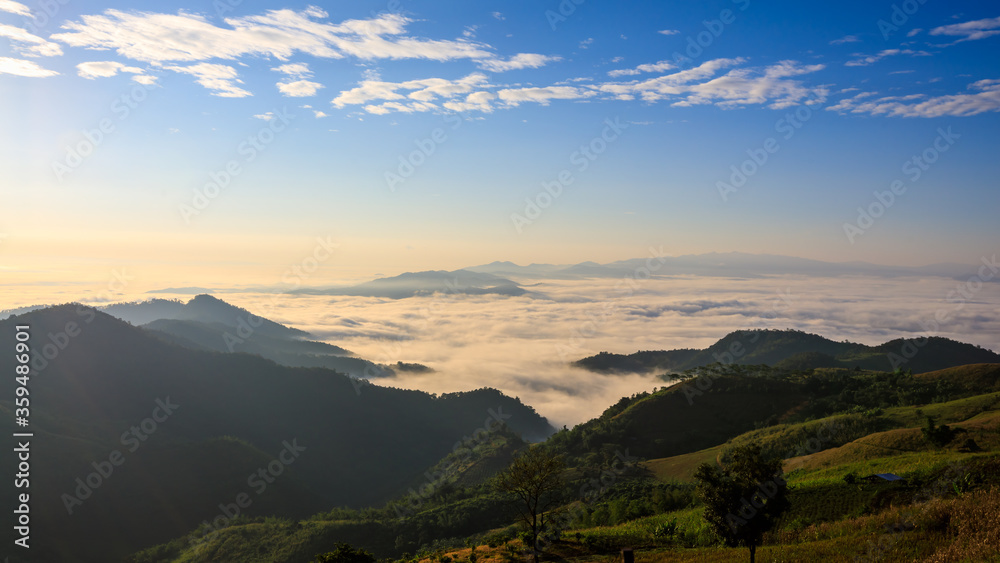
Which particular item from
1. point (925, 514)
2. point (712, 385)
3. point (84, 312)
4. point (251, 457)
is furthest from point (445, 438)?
point (925, 514)

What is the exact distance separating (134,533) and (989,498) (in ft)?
378

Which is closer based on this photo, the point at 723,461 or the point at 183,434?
the point at 723,461

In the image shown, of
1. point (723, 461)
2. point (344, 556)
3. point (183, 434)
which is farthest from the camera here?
point (183, 434)

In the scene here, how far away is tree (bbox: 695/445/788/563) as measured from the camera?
18.4 meters

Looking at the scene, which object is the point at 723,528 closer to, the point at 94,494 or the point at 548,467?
the point at 548,467

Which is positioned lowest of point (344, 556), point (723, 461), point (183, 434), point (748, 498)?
point (183, 434)

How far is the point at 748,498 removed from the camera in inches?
736

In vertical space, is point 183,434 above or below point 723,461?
below

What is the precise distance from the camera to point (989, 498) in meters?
20.9

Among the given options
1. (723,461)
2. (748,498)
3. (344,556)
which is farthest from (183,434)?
(748,498)

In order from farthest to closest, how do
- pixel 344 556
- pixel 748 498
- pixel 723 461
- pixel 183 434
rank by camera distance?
pixel 183 434
pixel 723 461
pixel 344 556
pixel 748 498

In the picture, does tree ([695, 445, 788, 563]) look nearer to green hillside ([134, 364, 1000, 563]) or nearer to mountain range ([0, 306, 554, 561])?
green hillside ([134, 364, 1000, 563])

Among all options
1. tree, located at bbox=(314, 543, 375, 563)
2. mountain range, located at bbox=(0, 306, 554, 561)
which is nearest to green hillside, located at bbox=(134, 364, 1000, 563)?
tree, located at bbox=(314, 543, 375, 563)

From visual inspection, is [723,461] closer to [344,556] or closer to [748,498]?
[748,498]
